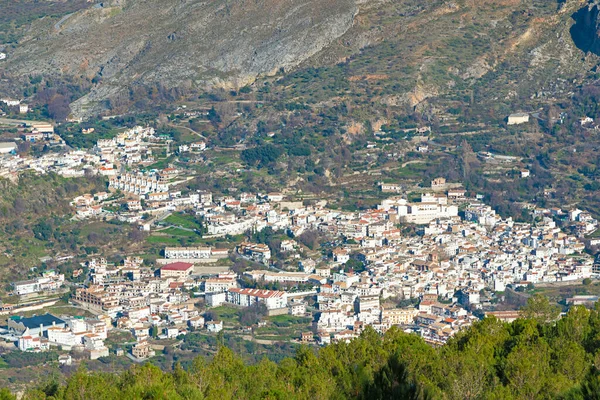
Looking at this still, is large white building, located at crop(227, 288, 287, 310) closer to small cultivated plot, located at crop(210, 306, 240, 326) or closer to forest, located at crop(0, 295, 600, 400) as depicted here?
small cultivated plot, located at crop(210, 306, 240, 326)

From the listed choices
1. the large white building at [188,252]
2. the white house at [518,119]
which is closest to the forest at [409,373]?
the large white building at [188,252]

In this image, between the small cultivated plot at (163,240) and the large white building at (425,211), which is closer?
the small cultivated plot at (163,240)

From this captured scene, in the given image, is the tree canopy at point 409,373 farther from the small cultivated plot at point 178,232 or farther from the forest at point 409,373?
the small cultivated plot at point 178,232

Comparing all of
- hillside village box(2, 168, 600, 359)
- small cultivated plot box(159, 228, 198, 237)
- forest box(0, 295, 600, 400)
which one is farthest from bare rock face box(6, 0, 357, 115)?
forest box(0, 295, 600, 400)

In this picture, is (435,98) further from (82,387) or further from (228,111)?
(82,387)

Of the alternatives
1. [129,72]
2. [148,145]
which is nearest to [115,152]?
[148,145]

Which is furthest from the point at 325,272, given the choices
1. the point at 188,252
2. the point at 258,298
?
the point at 188,252
